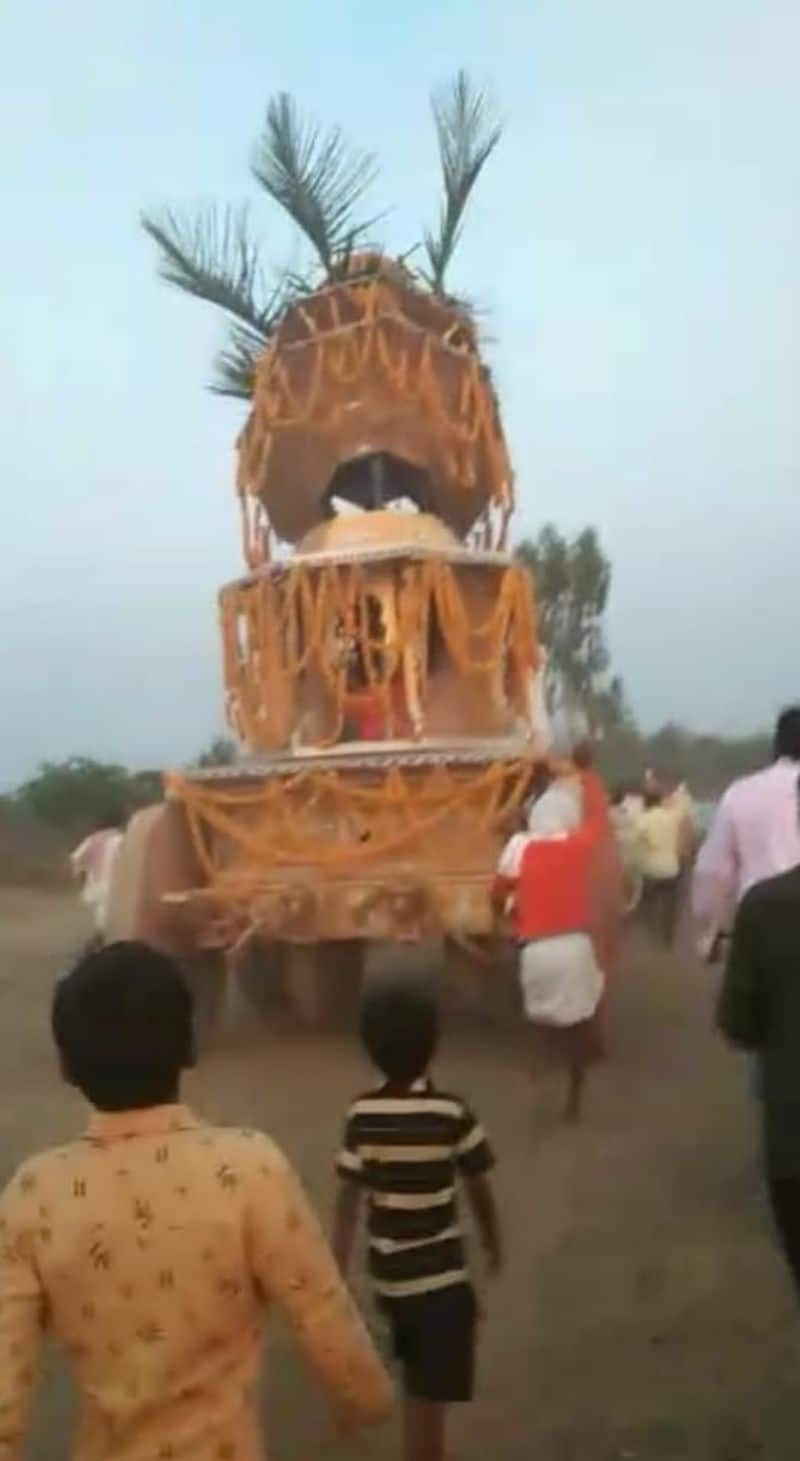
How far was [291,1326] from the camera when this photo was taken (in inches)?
97.7

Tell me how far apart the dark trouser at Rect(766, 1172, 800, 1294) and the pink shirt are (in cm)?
189

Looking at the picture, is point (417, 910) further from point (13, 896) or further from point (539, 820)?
point (13, 896)

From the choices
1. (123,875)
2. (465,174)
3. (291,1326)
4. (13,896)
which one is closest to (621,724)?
(13,896)

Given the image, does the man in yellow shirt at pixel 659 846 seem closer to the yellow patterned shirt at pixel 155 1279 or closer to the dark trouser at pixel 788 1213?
the dark trouser at pixel 788 1213

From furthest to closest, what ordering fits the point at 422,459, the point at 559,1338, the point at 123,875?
the point at 422,459 → the point at 123,875 → the point at 559,1338

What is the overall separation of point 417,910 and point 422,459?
3.22 meters

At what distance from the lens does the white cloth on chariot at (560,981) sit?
8219 mm

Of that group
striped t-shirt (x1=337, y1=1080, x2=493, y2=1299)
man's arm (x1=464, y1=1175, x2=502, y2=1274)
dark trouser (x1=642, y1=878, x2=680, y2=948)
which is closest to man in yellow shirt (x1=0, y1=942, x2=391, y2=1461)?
striped t-shirt (x1=337, y1=1080, x2=493, y2=1299)

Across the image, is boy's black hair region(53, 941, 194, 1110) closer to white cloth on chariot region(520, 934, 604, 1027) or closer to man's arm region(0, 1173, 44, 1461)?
man's arm region(0, 1173, 44, 1461)

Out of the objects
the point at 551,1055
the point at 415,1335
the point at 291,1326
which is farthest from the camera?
the point at 551,1055

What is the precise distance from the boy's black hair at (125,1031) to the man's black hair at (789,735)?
3.67 m

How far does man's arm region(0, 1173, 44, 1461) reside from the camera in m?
2.38

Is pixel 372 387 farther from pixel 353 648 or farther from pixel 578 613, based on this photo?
pixel 578 613

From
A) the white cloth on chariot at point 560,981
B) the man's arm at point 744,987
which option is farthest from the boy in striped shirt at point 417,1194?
the white cloth on chariot at point 560,981
